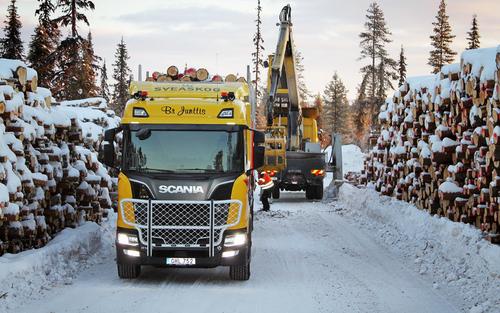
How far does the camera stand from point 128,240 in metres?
11.0

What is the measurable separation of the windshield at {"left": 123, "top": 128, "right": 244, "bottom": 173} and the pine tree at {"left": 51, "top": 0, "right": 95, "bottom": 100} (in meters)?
27.9

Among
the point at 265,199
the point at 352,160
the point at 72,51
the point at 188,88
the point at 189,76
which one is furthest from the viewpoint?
the point at 352,160

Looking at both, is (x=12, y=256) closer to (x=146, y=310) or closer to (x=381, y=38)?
(x=146, y=310)

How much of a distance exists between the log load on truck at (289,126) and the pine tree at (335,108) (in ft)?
218

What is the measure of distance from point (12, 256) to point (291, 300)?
4.35m

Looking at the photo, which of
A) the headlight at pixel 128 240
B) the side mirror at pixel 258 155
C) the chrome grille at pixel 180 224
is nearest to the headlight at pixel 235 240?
the chrome grille at pixel 180 224

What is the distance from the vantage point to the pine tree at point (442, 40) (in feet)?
205

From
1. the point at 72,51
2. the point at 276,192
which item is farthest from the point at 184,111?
the point at 72,51

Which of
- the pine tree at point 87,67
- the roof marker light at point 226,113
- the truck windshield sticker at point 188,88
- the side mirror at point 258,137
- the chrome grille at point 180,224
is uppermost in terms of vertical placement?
the pine tree at point 87,67

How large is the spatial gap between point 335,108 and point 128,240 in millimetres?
83979

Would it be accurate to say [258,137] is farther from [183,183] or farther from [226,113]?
[183,183]

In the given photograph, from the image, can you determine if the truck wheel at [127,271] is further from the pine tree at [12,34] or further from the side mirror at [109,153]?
the pine tree at [12,34]

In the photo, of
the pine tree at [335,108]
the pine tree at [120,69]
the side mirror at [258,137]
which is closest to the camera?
the side mirror at [258,137]

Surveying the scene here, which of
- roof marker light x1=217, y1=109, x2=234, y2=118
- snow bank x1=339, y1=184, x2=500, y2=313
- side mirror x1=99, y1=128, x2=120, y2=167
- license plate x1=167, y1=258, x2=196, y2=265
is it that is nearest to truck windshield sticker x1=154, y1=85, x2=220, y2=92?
roof marker light x1=217, y1=109, x2=234, y2=118
